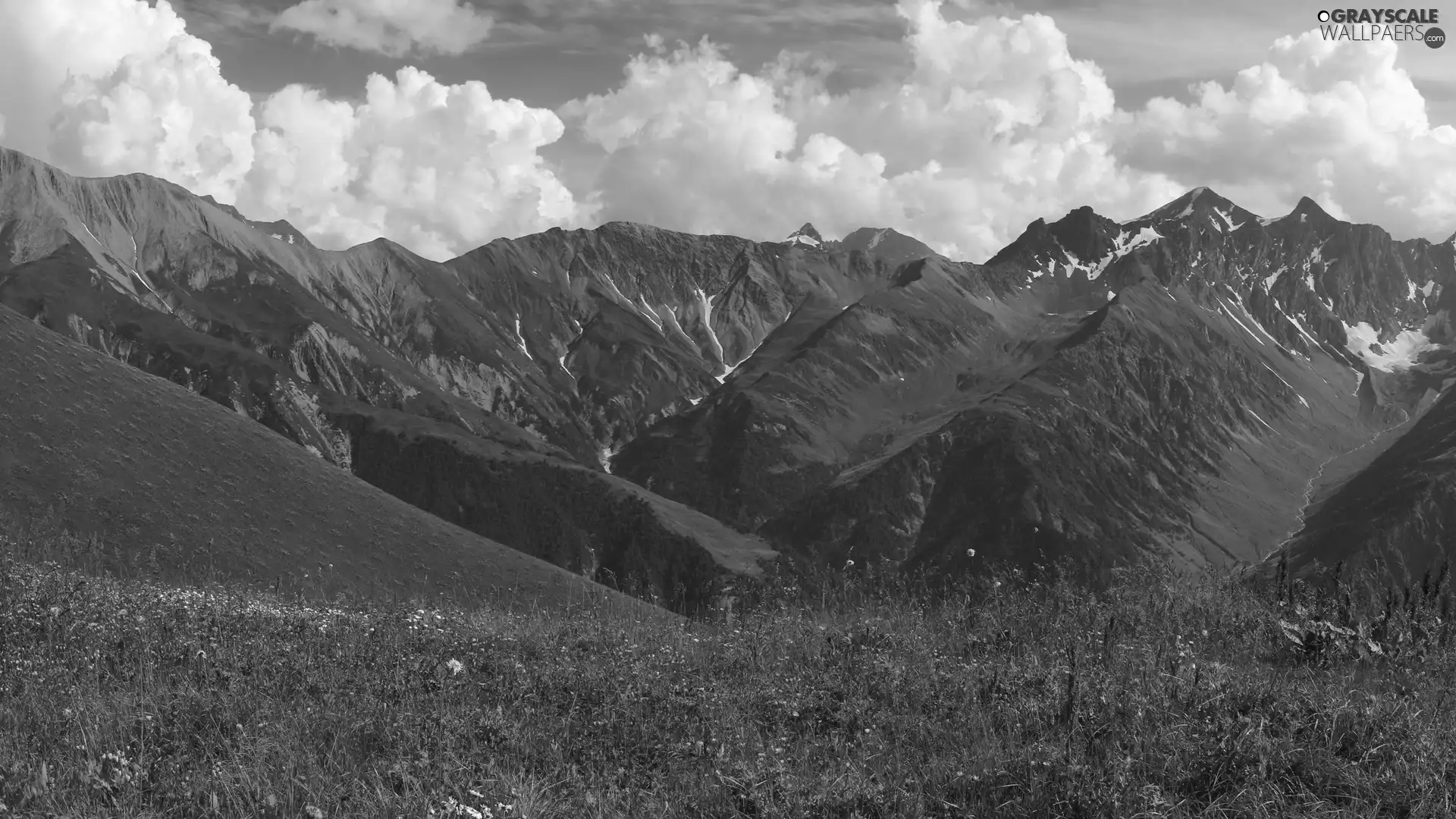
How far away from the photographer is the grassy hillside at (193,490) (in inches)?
2815

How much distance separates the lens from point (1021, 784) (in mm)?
7723

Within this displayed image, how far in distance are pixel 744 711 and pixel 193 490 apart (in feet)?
263

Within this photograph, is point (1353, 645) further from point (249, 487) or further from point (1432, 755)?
point (249, 487)

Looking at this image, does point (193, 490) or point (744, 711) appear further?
point (193, 490)

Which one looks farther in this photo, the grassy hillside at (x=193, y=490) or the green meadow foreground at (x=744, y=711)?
the grassy hillside at (x=193, y=490)

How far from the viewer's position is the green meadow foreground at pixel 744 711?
7.44 meters

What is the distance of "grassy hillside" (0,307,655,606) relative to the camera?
2815 inches

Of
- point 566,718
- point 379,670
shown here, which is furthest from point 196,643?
point 566,718

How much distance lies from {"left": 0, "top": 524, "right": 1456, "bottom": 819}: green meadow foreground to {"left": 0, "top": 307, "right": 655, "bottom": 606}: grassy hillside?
180ft

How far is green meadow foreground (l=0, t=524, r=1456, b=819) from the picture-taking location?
744 cm

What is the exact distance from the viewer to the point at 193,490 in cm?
7975

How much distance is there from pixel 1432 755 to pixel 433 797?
279 inches

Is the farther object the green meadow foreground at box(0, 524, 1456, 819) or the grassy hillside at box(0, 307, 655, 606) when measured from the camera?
the grassy hillside at box(0, 307, 655, 606)

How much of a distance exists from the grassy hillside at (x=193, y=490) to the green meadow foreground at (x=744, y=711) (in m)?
54.8
